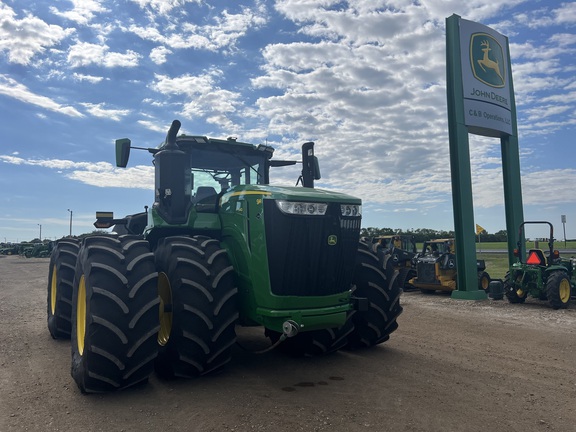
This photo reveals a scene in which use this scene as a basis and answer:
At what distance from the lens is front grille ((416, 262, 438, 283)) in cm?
1589

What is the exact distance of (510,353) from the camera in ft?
22.4

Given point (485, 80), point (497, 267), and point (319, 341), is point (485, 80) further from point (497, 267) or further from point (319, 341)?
point (497, 267)

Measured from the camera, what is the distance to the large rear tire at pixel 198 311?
4.79 meters

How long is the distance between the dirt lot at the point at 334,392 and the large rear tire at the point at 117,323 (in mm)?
237

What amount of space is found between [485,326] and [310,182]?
16.4 feet

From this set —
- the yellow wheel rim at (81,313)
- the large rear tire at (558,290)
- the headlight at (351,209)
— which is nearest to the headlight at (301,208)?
the headlight at (351,209)

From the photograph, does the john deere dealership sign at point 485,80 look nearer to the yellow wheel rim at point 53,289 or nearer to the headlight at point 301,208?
the headlight at point 301,208

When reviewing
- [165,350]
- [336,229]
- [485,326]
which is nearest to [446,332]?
[485,326]

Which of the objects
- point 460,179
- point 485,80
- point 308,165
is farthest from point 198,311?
point 485,80

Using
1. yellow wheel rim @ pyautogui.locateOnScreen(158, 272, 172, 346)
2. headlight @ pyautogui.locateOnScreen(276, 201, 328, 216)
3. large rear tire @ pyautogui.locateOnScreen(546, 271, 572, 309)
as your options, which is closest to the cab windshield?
yellow wheel rim @ pyautogui.locateOnScreen(158, 272, 172, 346)

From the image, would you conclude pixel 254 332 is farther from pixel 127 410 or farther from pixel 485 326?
pixel 485 326

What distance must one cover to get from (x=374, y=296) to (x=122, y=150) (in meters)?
3.92

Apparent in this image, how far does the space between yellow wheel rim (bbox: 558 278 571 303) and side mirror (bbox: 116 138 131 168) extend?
10676mm

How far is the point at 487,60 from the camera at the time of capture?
15.2 m
